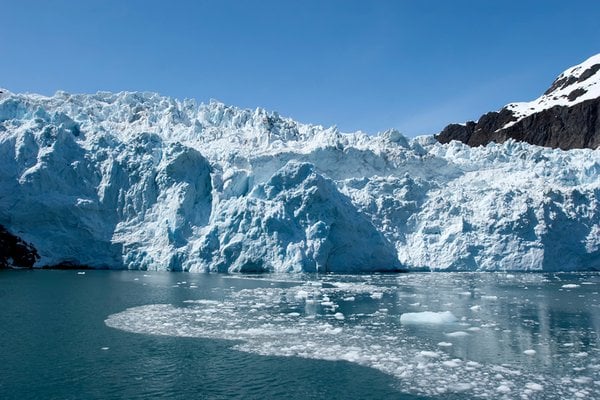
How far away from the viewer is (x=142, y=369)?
9.77m

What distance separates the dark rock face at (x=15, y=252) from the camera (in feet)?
101

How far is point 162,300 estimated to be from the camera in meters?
18.4

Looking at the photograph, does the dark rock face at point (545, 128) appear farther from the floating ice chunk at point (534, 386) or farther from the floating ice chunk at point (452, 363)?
the floating ice chunk at point (534, 386)

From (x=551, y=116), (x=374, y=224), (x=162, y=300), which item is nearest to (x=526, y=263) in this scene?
(x=374, y=224)

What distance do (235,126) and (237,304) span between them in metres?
29.5

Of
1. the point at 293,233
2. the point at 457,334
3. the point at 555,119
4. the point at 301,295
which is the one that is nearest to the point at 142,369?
the point at 457,334

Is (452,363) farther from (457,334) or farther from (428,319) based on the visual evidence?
(428,319)

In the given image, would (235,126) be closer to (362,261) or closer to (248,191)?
(248,191)

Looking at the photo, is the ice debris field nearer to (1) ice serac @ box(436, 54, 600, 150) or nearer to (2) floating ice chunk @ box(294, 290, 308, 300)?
(2) floating ice chunk @ box(294, 290, 308, 300)

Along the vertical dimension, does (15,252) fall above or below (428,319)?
above

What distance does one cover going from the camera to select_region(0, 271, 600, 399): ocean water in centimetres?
880

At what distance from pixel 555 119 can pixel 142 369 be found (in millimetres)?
70361

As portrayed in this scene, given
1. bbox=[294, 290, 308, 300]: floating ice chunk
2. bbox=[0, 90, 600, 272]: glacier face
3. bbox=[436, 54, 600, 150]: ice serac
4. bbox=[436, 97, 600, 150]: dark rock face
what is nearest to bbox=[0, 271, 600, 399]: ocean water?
bbox=[294, 290, 308, 300]: floating ice chunk

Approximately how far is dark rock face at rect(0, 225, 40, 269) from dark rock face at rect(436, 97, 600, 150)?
56353 millimetres
